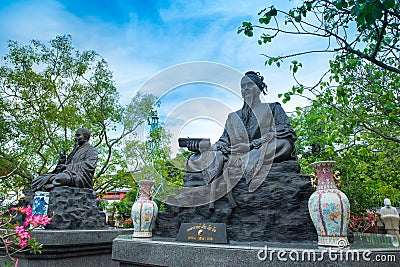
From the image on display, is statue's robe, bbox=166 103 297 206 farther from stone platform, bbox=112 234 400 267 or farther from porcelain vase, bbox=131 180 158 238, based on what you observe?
stone platform, bbox=112 234 400 267

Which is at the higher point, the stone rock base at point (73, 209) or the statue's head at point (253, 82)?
the statue's head at point (253, 82)

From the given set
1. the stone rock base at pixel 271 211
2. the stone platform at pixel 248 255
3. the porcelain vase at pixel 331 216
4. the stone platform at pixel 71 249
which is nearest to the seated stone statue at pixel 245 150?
the stone rock base at pixel 271 211

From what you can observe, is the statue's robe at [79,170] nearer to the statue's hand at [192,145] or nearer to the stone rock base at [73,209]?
the stone rock base at [73,209]

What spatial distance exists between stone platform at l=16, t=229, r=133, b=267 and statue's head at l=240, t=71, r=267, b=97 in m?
3.71

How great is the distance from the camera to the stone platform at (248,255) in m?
2.86

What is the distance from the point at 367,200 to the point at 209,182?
7.70 metres

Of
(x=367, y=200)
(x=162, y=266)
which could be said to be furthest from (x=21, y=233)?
(x=367, y=200)

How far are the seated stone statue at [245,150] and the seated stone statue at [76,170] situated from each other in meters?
2.41

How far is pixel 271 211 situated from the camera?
13.3 feet

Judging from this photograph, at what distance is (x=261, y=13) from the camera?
4.09 meters

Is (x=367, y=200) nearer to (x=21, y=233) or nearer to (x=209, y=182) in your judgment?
(x=209, y=182)

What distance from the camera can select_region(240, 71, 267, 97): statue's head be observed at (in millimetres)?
5371

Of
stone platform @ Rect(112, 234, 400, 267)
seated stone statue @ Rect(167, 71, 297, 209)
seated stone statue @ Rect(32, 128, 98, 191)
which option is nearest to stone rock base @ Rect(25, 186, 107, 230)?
seated stone statue @ Rect(32, 128, 98, 191)

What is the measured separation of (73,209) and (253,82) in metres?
4.00
